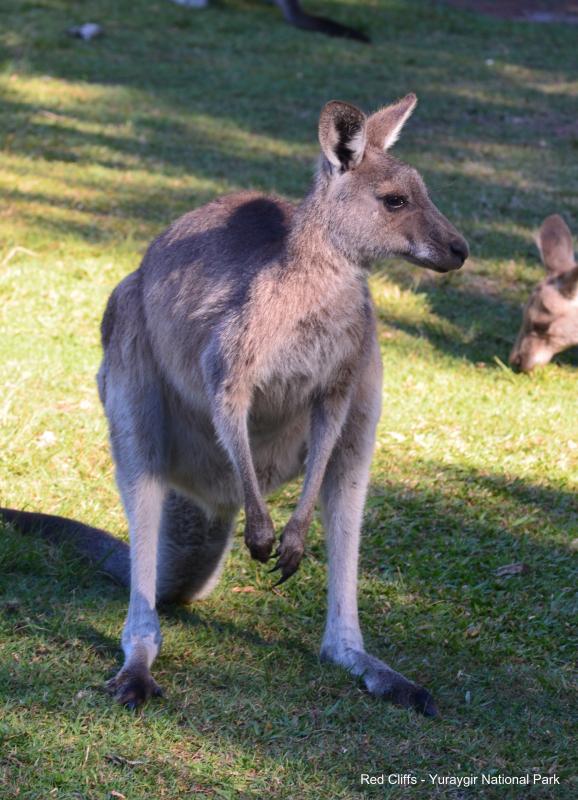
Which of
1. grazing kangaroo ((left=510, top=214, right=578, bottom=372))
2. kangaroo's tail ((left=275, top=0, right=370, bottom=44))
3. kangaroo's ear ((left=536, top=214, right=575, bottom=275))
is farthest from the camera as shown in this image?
kangaroo's tail ((left=275, top=0, right=370, bottom=44))

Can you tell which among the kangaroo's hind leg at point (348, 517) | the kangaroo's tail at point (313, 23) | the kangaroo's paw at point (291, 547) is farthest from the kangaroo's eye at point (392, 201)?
the kangaroo's tail at point (313, 23)

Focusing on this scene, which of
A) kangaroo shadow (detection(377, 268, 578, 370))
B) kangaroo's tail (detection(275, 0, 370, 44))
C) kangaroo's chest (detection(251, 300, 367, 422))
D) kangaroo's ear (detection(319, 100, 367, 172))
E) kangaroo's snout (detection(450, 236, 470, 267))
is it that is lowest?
kangaroo shadow (detection(377, 268, 578, 370))

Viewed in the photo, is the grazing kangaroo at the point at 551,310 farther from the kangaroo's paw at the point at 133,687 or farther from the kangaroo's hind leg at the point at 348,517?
the kangaroo's paw at the point at 133,687

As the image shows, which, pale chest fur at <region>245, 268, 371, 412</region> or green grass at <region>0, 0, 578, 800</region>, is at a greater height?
pale chest fur at <region>245, 268, 371, 412</region>

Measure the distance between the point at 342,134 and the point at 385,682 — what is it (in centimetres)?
143

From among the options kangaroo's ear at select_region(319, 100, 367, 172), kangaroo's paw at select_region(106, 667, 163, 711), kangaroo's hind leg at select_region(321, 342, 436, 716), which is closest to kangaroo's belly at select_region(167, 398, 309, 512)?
kangaroo's hind leg at select_region(321, 342, 436, 716)

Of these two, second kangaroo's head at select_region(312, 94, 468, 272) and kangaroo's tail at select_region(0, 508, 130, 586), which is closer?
second kangaroo's head at select_region(312, 94, 468, 272)

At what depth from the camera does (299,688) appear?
10.1ft

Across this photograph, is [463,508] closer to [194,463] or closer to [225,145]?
[194,463]

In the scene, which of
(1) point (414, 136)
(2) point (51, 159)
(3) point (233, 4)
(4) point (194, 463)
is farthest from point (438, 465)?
(3) point (233, 4)

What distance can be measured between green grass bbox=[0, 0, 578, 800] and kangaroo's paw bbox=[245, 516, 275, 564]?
0.37 metres

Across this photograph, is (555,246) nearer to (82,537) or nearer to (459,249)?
(459,249)

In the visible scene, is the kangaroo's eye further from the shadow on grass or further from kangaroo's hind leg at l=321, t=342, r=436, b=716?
the shadow on grass

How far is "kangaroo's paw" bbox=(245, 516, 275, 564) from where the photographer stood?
9.82 ft
